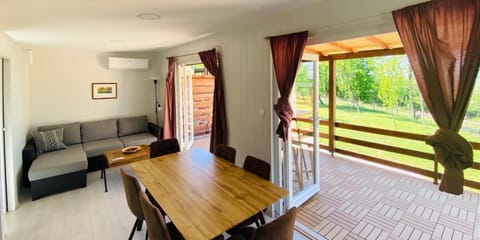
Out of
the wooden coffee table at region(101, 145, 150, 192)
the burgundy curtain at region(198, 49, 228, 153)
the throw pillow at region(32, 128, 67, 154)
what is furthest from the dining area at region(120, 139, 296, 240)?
the throw pillow at region(32, 128, 67, 154)

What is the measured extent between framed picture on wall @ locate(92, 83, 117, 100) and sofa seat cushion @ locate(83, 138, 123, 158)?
993 mm

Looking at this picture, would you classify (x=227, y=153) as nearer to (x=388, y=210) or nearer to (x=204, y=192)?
(x=204, y=192)

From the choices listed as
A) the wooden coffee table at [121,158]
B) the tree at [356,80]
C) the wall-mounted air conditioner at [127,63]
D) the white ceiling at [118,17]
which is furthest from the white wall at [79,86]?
the tree at [356,80]

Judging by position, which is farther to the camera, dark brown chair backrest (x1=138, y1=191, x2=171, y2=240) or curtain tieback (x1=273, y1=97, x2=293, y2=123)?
curtain tieback (x1=273, y1=97, x2=293, y2=123)

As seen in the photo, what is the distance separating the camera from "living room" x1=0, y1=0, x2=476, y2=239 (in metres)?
2.14

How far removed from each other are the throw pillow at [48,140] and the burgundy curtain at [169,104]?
5.79ft

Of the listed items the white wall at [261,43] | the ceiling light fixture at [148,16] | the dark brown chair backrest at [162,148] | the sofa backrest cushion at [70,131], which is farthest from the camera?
the sofa backrest cushion at [70,131]

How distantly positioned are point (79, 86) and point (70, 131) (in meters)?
0.93

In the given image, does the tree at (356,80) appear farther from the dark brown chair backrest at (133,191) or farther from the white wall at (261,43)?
the dark brown chair backrest at (133,191)

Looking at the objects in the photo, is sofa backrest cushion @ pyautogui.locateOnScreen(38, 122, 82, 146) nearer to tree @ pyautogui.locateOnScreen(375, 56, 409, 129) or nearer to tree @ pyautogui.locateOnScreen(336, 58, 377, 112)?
tree @ pyautogui.locateOnScreen(336, 58, 377, 112)

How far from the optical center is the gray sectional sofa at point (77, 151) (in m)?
3.35

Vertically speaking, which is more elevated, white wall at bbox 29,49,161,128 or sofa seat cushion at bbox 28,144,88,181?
white wall at bbox 29,49,161,128

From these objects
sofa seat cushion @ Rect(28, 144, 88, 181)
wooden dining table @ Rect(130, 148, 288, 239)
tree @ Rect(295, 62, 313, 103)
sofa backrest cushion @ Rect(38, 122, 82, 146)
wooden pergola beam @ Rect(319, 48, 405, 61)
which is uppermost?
wooden pergola beam @ Rect(319, 48, 405, 61)

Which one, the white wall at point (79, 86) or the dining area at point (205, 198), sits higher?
the white wall at point (79, 86)
